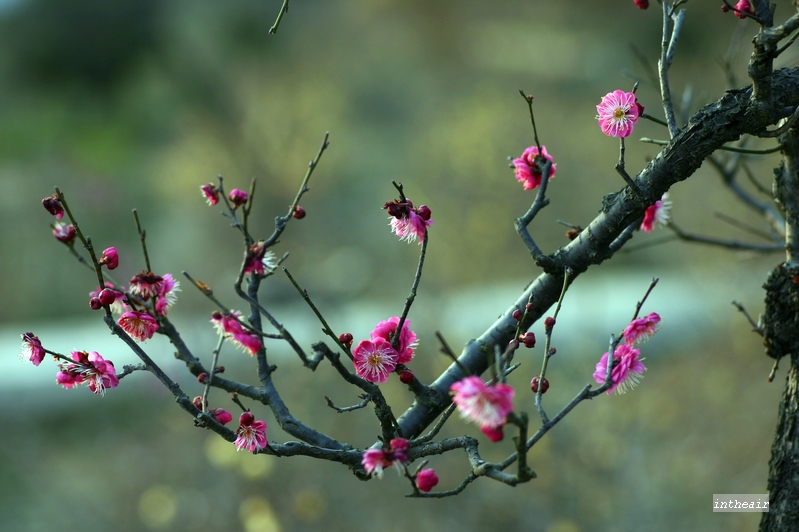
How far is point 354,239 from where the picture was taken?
25.1 ft

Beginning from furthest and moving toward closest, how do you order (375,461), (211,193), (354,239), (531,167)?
(354,239) < (531,167) < (211,193) < (375,461)

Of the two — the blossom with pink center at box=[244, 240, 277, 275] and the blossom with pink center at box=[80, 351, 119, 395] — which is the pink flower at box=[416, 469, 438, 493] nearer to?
the blossom with pink center at box=[244, 240, 277, 275]

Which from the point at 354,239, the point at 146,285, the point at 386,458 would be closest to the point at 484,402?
the point at 386,458

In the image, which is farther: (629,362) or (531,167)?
(531,167)

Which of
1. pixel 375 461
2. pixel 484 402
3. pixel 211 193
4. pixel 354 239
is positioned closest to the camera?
pixel 484 402

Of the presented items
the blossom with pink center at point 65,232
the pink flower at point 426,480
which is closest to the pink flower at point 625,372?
the pink flower at point 426,480

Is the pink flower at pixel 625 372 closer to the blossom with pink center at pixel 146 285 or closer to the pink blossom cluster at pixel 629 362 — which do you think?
the pink blossom cluster at pixel 629 362

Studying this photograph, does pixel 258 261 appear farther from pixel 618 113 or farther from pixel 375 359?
pixel 618 113

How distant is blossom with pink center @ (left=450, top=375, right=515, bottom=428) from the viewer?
0.81 m

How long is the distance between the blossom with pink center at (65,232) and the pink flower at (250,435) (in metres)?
0.36

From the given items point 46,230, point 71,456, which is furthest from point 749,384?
point 46,230

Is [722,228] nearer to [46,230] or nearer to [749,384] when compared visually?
[749,384]

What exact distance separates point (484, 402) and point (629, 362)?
36 centimetres

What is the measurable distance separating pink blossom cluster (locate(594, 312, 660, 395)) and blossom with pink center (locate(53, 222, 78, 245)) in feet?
2.57
